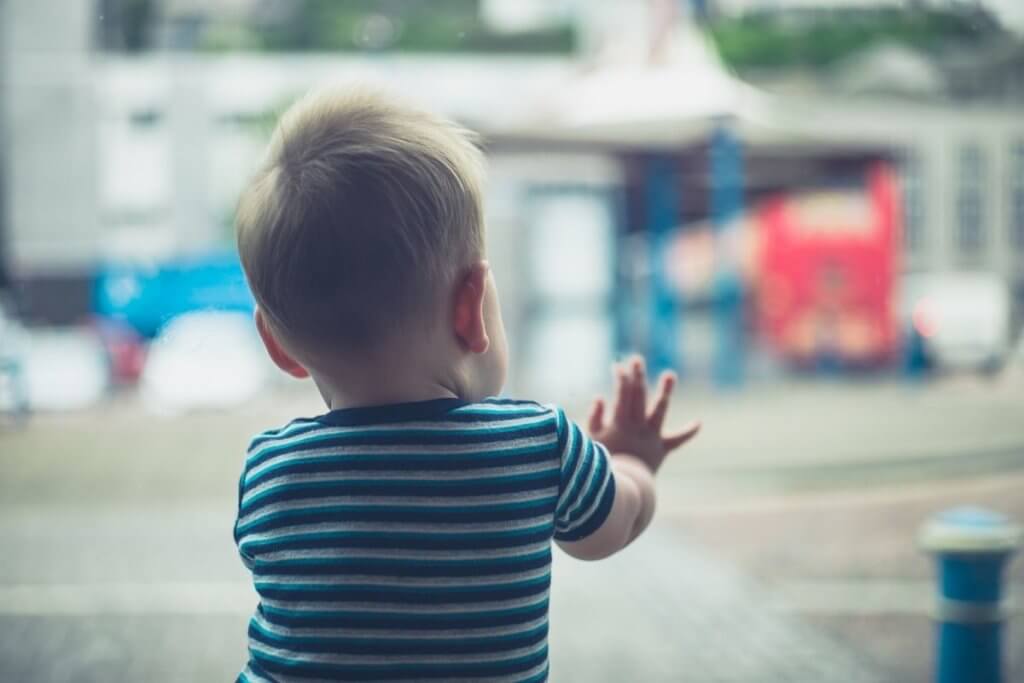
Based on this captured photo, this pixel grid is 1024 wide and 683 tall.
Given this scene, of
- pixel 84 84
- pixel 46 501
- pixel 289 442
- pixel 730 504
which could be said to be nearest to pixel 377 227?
pixel 289 442

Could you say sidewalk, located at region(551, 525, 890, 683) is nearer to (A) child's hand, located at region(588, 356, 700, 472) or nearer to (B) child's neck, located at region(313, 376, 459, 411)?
(A) child's hand, located at region(588, 356, 700, 472)

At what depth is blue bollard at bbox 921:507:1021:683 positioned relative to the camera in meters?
2.51

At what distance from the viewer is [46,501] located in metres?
7.26

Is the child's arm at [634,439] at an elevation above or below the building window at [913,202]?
above

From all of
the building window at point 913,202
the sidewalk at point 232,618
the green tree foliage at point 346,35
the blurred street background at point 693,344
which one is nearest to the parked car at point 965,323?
the blurred street background at point 693,344

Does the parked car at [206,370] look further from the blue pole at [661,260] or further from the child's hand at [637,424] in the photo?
the child's hand at [637,424]

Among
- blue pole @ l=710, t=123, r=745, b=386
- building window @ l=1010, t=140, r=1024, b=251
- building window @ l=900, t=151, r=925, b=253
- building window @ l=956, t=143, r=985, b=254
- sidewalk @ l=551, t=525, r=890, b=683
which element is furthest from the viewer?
building window @ l=900, t=151, r=925, b=253

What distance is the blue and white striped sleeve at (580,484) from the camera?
134 cm

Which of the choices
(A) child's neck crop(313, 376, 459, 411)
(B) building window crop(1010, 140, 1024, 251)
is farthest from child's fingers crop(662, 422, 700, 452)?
(B) building window crop(1010, 140, 1024, 251)

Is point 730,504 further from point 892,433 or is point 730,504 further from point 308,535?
point 308,535

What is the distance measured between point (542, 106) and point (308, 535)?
11.4m

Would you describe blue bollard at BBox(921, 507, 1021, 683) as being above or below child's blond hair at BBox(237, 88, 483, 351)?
below

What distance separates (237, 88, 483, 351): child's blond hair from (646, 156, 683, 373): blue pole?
40.5 feet

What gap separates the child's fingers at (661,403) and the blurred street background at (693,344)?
469 millimetres
